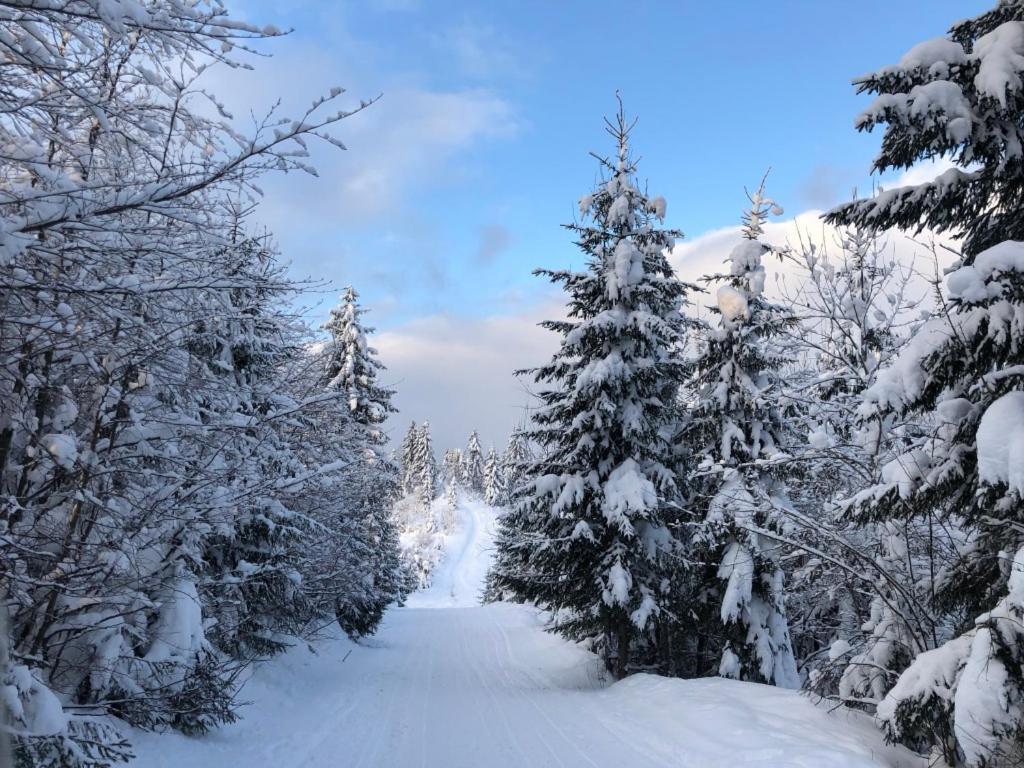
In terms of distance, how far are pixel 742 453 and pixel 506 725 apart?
751cm

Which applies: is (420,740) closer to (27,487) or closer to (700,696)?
(700,696)

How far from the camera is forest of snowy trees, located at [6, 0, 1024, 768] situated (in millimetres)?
3799

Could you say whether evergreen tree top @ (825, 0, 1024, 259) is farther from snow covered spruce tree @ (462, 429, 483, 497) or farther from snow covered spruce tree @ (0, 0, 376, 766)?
snow covered spruce tree @ (462, 429, 483, 497)

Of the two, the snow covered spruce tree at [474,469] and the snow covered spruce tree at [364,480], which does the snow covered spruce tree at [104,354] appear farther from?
the snow covered spruce tree at [474,469]

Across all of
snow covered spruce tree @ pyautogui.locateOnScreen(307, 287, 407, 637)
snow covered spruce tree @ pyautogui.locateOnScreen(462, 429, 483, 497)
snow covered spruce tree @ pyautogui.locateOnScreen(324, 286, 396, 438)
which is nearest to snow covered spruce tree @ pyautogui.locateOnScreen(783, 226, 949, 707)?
snow covered spruce tree @ pyautogui.locateOnScreen(307, 287, 407, 637)

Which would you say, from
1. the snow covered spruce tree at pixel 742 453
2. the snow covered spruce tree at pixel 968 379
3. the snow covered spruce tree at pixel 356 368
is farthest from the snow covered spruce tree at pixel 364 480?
the snow covered spruce tree at pixel 968 379

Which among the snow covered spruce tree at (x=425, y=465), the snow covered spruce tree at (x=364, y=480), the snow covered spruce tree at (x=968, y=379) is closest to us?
the snow covered spruce tree at (x=968, y=379)

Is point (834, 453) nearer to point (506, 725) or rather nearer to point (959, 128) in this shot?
point (959, 128)

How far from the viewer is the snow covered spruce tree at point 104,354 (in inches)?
136

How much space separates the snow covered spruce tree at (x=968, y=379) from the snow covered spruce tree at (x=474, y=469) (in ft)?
414

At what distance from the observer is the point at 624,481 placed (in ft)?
46.3

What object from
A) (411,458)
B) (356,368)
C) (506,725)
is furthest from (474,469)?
(506,725)

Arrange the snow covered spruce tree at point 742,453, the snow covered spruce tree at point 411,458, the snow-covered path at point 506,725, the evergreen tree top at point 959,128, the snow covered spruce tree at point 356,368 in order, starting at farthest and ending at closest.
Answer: the snow covered spruce tree at point 411,458 → the snow covered spruce tree at point 356,368 → the snow covered spruce tree at point 742,453 → the snow-covered path at point 506,725 → the evergreen tree top at point 959,128

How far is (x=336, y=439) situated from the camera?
13805mm
